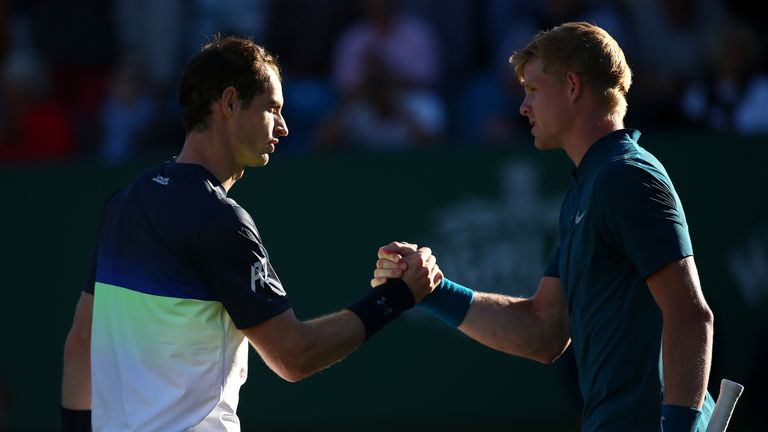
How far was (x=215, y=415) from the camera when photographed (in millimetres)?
4164

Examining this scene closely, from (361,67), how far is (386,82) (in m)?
0.29

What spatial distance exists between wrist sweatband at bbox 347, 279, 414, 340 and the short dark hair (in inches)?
31.9

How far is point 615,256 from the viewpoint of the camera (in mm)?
4164

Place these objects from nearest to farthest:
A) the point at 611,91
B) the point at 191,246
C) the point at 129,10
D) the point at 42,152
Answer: the point at 191,246 → the point at 611,91 → the point at 42,152 → the point at 129,10

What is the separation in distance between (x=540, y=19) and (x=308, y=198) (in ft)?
7.97

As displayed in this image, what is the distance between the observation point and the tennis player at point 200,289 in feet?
13.6

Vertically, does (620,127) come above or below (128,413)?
above

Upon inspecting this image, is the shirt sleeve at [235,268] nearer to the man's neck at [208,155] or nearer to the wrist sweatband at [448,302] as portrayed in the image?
the man's neck at [208,155]

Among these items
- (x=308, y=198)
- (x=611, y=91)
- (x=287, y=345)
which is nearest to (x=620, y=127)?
(x=611, y=91)

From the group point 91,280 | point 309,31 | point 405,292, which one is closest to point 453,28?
point 309,31

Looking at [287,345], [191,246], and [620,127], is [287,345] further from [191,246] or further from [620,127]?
[620,127]

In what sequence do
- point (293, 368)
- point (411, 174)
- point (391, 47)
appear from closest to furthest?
point (293, 368) → point (411, 174) → point (391, 47)

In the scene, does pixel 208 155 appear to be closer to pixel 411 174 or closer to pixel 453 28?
pixel 411 174

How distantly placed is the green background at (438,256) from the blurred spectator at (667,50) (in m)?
0.81
